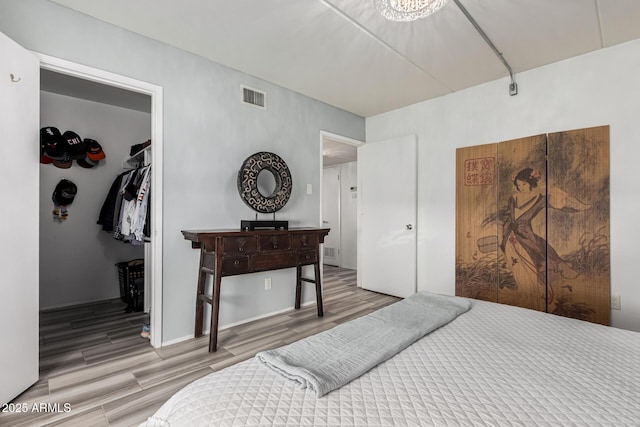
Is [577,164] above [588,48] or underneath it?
underneath

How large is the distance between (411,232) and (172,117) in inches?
111

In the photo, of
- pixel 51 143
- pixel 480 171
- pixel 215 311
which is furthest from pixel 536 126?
pixel 51 143

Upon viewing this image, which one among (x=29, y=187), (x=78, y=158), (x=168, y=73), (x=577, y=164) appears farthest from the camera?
(x=78, y=158)

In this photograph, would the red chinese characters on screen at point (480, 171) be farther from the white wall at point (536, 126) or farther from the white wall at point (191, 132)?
the white wall at point (191, 132)

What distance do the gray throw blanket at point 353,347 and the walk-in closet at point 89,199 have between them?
2.46m

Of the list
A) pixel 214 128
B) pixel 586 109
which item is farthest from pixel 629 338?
pixel 214 128

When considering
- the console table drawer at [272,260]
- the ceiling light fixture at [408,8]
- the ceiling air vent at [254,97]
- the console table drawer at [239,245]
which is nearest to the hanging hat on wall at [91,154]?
the ceiling air vent at [254,97]

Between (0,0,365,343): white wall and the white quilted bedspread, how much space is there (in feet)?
5.72

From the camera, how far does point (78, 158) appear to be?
3.49m

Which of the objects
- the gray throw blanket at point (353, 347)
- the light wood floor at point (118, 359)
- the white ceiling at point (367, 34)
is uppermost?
the white ceiling at point (367, 34)

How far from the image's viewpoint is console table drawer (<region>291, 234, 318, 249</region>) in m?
2.95

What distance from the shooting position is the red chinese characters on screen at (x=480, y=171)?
315cm

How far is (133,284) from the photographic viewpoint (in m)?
3.28

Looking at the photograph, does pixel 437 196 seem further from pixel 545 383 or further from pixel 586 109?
pixel 545 383
